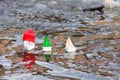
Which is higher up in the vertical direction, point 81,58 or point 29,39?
point 29,39

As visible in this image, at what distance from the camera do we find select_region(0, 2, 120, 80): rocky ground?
25.7 feet

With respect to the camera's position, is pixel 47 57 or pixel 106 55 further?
pixel 106 55

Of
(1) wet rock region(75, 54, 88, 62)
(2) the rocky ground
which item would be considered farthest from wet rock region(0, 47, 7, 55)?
(1) wet rock region(75, 54, 88, 62)

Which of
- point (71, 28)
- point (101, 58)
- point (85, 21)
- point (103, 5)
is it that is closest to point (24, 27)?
point (71, 28)

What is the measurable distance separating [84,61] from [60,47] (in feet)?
4.81

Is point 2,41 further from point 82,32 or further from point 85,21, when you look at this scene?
point 85,21

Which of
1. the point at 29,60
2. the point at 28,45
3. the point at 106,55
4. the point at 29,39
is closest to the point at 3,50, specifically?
the point at 28,45

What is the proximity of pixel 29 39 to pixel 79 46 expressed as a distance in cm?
167

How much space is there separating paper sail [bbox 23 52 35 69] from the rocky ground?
0.11 meters

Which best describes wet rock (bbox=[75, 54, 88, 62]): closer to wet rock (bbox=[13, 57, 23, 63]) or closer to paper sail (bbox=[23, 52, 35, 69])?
paper sail (bbox=[23, 52, 35, 69])

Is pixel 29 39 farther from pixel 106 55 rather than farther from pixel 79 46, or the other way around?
pixel 106 55

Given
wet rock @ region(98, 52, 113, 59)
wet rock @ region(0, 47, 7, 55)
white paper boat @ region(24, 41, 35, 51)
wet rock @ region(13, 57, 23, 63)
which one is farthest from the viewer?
wet rock @ region(0, 47, 7, 55)

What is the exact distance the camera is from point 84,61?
8.39m

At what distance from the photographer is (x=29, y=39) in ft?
29.1
